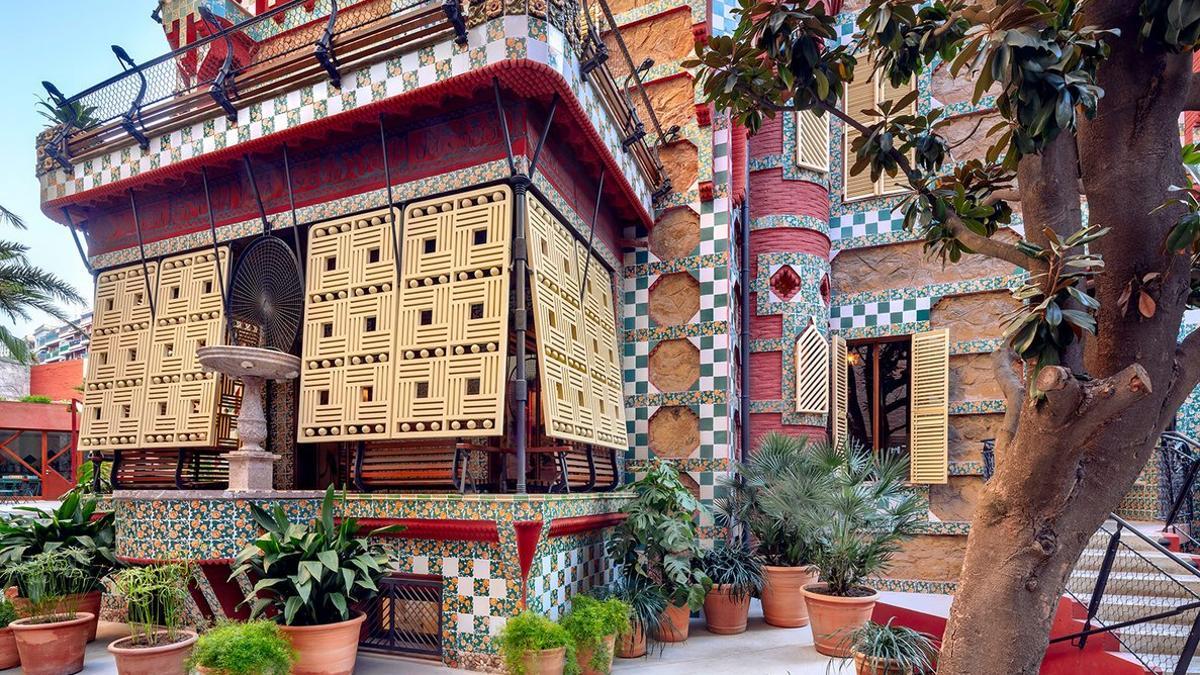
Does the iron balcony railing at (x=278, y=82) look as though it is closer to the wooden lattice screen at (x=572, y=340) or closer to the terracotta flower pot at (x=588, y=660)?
the wooden lattice screen at (x=572, y=340)

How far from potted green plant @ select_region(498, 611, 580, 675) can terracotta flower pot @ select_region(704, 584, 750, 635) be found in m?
2.41

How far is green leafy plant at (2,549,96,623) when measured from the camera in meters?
5.89

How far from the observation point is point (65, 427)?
71.8 feet

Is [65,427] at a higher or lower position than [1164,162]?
lower

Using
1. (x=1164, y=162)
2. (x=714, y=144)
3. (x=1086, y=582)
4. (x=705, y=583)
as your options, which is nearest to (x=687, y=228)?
(x=714, y=144)

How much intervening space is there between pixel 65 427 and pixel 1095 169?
89.0 feet

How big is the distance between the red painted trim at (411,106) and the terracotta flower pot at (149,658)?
4.63 meters

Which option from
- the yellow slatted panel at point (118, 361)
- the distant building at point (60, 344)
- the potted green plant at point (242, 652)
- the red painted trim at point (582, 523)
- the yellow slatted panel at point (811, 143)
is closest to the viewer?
the potted green plant at point (242, 652)

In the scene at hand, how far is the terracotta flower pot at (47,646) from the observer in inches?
221

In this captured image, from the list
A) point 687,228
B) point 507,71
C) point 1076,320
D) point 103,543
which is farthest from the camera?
point 687,228

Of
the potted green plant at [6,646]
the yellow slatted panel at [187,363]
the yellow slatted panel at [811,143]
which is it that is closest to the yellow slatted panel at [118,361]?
the yellow slatted panel at [187,363]

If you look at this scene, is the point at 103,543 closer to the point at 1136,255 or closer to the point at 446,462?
the point at 446,462

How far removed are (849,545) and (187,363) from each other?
7180 millimetres

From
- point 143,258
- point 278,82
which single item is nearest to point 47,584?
point 143,258
